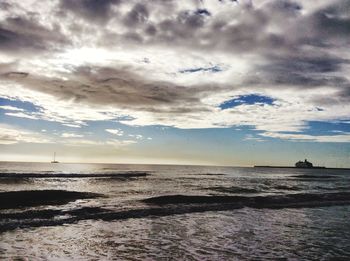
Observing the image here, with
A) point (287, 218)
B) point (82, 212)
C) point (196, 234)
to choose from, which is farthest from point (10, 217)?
point (287, 218)

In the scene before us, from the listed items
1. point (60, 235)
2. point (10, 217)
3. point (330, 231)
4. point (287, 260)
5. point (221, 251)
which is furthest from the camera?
point (10, 217)

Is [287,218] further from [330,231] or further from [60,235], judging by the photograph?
[60,235]

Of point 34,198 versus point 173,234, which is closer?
point 173,234

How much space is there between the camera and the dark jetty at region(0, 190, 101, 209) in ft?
92.2

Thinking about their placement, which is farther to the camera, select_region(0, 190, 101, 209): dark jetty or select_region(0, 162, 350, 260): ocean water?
select_region(0, 190, 101, 209): dark jetty

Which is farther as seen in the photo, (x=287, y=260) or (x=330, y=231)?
(x=330, y=231)

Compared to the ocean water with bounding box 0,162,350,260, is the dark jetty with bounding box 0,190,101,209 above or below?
below

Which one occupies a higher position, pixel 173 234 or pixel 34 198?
pixel 173 234

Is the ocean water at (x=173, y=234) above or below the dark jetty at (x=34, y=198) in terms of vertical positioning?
above

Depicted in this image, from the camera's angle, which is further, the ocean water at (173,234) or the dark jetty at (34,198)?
the dark jetty at (34,198)

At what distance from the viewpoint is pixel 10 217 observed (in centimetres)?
2097

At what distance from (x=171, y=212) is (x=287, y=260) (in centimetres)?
1323

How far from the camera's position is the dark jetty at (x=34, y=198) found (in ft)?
92.2

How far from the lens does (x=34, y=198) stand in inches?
1278
